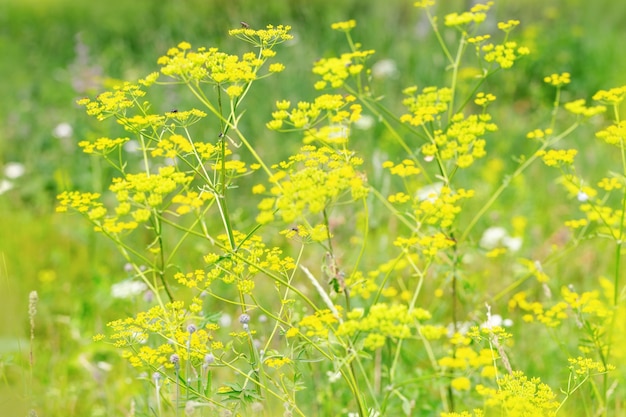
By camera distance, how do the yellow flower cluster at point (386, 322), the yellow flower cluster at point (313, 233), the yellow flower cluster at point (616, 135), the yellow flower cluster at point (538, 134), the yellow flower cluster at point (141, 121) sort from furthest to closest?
the yellow flower cluster at point (538, 134)
the yellow flower cluster at point (616, 135)
the yellow flower cluster at point (141, 121)
the yellow flower cluster at point (313, 233)
the yellow flower cluster at point (386, 322)

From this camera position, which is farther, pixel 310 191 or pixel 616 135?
pixel 616 135

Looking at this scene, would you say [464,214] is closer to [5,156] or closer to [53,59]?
[5,156]

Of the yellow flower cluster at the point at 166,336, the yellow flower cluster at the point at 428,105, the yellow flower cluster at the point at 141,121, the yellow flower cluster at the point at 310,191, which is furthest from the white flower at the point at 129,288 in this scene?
the yellow flower cluster at the point at 310,191

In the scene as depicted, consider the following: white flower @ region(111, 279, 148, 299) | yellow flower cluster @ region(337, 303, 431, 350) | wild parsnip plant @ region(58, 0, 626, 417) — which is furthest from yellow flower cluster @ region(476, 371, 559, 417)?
white flower @ region(111, 279, 148, 299)

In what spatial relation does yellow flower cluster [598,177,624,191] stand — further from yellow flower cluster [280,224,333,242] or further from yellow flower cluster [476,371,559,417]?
yellow flower cluster [280,224,333,242]

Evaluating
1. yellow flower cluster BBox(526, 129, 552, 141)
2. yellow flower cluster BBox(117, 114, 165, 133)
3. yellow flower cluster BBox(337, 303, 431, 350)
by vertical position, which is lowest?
yellow flower cluster BBox(526, 129, 552, 141)

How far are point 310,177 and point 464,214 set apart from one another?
2698mm

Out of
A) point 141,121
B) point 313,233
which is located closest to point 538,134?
point 313,233

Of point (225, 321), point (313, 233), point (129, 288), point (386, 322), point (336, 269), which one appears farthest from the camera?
point (225, 321)

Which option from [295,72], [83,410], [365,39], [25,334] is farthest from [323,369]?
[365,39]

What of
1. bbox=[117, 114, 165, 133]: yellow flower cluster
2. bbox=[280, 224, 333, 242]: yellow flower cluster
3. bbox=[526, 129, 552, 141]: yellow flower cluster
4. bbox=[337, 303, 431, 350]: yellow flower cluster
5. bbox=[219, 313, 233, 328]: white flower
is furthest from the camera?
bbox=[219, 313, 233, 328]: white flower

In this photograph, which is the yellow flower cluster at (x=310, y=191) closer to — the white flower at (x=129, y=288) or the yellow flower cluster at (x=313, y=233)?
the yellow flower cluster at (x=313, y=233)

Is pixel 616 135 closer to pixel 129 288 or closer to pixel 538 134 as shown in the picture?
pixel 538 134

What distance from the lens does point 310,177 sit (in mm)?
1482
